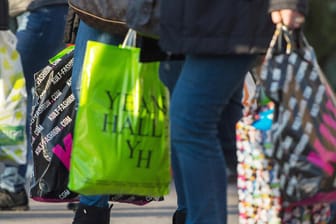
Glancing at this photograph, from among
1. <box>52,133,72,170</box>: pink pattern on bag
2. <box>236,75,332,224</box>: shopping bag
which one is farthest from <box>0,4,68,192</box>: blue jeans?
<box>236,75,332,224</box>: shopping bag

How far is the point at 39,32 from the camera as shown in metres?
6.94

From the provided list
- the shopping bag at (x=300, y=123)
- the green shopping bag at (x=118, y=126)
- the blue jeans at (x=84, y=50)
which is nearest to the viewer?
the shopping bag at (x=300, y=123)

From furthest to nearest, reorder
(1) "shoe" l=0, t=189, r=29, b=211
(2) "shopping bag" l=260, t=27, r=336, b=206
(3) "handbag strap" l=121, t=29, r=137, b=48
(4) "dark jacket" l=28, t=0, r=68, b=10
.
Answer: (1) "shoe" l=0, t=189, r=29, b=211 → (4) "dark jacket" l=28, t=0, r=68, b=10 → (3) "handbag strap" l=121, t=29, r=137, b=48 → (2) "shopping bag" l=260, t=27, r=336, b=206

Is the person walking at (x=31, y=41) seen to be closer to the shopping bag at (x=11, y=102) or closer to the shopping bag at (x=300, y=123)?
the shopping bag at (x=11, y=102)

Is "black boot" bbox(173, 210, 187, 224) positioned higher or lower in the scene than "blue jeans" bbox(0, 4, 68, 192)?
lower

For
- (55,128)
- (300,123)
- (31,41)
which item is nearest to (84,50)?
(55,128)

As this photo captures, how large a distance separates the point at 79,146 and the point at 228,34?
2.42 ft

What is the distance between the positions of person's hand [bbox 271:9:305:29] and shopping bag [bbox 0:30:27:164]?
2.76 meters

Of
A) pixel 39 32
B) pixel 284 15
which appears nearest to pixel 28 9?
pixel 39 32

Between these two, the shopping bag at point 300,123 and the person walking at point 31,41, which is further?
the person walking at point 31,41

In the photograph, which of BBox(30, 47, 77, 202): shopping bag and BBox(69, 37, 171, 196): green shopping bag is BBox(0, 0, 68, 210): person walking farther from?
BBox(69, 37, 171, 196): green shopping bag

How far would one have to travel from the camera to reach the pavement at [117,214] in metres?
6.55

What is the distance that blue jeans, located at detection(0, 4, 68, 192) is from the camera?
6887 millimetres


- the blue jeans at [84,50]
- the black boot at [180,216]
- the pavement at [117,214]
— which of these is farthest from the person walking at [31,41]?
the black boot at [180,216]
